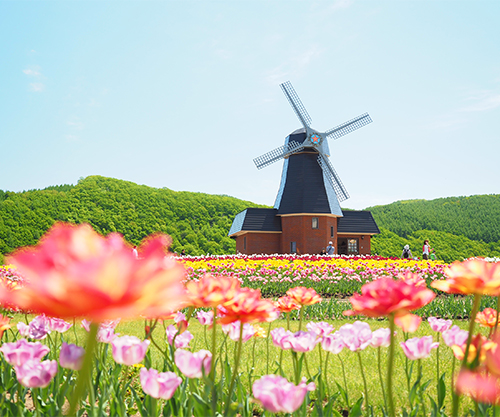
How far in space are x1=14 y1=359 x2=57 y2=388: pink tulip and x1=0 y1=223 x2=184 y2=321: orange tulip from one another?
2.70ft

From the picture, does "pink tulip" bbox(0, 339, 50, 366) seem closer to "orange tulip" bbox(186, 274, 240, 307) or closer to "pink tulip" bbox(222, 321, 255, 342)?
"orange tulip" bbox(186, 274, 240, 307)

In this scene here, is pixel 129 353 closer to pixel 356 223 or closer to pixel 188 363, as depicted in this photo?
pixel 188 363

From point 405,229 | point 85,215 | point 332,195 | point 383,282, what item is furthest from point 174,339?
point 405,229

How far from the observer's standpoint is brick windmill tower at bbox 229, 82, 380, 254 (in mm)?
22953

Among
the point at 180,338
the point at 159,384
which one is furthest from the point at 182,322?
the point at 159,384

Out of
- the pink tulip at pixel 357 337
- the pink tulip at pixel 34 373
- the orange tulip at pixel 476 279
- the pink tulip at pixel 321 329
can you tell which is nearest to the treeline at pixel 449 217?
the pink tulip at pixel 321 329

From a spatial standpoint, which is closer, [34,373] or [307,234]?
[34,373]

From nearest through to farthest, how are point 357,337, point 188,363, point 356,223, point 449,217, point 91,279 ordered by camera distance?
point 91,279
point 188,363
point 357,337
point 356,223
point 449,217

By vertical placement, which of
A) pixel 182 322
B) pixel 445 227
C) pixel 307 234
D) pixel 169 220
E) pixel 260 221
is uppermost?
pixel 169 220

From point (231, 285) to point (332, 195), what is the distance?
23.3 metres

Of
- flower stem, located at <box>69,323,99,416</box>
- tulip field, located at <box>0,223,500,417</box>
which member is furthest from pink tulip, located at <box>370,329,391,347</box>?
flower stem, located at <box>69,323,99,416</box>

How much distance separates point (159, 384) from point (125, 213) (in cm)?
3981

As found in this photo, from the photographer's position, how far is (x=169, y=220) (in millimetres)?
40625

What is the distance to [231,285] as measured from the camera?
142 cm
